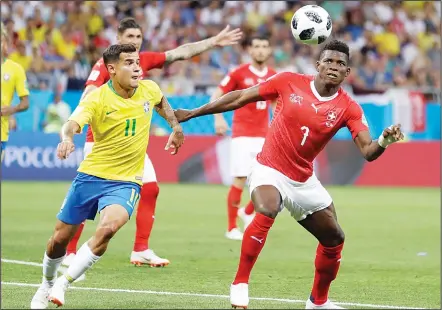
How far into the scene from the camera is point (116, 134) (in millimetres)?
8125

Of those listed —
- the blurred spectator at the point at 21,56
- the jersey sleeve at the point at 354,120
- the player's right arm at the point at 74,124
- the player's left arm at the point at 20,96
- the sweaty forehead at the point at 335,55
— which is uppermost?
the sweaty forehead at the point at 335,55

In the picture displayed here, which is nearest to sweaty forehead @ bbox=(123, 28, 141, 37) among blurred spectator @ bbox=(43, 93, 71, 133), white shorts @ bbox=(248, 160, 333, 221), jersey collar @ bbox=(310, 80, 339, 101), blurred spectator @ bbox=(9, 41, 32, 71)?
jersey collar @ bbox=(310, 80, 339, 101)

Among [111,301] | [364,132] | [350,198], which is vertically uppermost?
[364,132]

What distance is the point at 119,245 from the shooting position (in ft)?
42.0

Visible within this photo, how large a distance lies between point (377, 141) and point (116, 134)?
2.20m

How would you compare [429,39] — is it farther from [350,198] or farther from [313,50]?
[350,198]

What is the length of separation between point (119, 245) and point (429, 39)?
18.1 metres

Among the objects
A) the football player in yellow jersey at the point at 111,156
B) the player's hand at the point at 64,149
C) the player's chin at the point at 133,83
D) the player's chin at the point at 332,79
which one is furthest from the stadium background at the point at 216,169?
the player's chin at the point at 332,79

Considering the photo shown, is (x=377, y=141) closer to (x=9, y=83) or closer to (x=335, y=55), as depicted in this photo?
(x=335, y=55)

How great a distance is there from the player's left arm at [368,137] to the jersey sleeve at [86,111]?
2.16m

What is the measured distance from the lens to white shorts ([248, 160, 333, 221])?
26.3ft

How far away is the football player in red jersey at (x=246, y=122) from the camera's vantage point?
45.6 ft

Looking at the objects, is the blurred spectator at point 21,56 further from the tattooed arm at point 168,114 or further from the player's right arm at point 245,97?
the player's right arm at point 245,97

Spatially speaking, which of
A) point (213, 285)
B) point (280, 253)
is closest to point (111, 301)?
point (213, 285)
